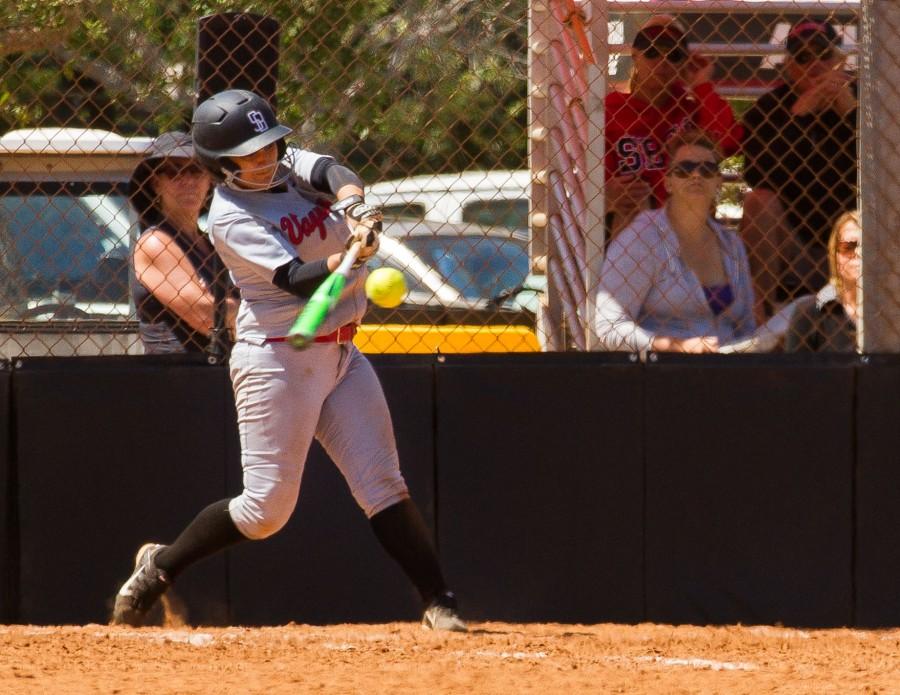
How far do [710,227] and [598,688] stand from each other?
2250 mm

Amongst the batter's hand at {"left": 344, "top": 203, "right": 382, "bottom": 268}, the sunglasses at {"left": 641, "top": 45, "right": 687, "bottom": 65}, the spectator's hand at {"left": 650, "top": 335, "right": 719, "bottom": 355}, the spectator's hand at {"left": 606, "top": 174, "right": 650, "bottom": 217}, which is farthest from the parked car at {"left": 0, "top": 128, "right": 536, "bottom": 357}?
the batter's hand at {"left": 344, "top": 203, "right": 382, "bottom": 268}

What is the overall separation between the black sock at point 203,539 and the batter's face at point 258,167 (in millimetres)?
1087

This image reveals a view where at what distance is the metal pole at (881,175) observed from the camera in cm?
595

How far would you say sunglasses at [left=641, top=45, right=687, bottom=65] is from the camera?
21.1 feet

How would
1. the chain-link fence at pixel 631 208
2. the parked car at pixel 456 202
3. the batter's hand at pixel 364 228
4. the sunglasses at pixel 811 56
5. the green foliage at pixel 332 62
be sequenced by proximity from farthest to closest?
the parked car at pixel 456 202, the green foliage at pixel 332 62, the sunglasses at pixel 811 56, the chain-link fence at pixel 631 208, the batter's hand at pixel 364 228

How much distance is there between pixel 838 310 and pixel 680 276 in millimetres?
686

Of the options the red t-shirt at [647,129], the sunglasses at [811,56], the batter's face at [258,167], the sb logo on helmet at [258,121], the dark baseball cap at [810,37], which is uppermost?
the dark baseball cap at [810,37]

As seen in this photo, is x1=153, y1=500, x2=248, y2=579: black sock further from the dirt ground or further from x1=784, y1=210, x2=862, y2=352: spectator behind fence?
x1=784, y1=210, x2=862, y2=352: spectator behind fence

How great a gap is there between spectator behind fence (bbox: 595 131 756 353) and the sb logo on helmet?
160 cm

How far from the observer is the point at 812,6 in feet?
21.9

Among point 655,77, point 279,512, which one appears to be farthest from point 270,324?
point 655,77

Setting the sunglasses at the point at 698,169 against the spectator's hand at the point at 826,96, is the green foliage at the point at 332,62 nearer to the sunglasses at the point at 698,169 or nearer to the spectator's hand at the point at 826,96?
the spectator's hand at the point at 826,96

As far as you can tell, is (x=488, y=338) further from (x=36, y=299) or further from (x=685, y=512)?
(x=36, y=299)

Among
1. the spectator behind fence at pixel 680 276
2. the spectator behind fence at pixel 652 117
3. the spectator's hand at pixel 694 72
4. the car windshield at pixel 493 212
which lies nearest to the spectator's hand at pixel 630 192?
the spectator behind fence at pixel 652 117
